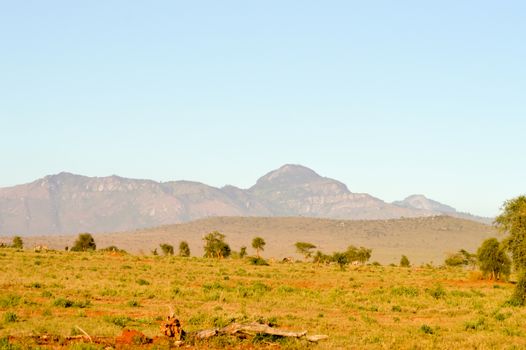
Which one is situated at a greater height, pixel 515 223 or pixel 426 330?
pixel 515 223

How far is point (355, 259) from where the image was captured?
8931cm

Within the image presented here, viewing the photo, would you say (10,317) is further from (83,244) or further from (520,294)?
(83,244)

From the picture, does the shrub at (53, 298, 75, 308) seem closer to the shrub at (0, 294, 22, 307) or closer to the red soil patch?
the shrub at (0, 294, 22, 307)

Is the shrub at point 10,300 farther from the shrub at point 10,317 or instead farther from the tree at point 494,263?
the tree at point 494,263

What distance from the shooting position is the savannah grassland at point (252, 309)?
20.9 m

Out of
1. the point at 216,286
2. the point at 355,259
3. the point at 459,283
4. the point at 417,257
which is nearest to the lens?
the point at 216,286

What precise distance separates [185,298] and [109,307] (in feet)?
16.6

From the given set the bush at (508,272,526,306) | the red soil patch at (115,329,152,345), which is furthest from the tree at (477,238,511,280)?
the red soil patch at (115,329,152,345)

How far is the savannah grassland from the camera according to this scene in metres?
20.9

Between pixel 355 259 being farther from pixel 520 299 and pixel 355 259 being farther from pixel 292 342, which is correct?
pixel 292 342

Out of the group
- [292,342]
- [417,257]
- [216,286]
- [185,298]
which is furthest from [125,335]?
[417,257]

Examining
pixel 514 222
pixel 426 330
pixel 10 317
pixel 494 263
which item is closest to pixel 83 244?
pixel 494 263

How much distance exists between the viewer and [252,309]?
1109 inches

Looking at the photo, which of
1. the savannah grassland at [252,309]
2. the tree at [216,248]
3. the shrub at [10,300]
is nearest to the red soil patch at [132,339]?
the savannah grassland at [252,309]
